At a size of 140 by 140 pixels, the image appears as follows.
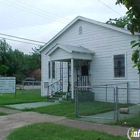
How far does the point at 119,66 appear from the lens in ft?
55.9

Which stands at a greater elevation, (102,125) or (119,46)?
(119,46)

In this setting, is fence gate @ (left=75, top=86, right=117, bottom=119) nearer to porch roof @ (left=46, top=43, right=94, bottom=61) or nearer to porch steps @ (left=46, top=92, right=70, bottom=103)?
porch steps @ (left=46, top=92, right=70, bottom=103)

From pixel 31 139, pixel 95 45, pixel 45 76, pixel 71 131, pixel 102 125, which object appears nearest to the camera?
pixel 31 139

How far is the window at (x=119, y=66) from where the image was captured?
16812mm

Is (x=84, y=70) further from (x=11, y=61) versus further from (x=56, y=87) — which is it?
(x=11, y=61)

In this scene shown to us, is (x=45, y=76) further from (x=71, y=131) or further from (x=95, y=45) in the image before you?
(x=71, y=131)

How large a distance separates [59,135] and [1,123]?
12.1ft

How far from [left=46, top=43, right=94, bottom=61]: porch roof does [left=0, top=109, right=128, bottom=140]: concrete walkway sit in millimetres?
6019

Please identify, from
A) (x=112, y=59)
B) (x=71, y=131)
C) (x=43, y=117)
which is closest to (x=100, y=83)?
(x=112, y=59)

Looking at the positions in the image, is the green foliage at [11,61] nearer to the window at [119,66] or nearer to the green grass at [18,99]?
the green grass at [18,99]

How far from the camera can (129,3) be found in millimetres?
6422

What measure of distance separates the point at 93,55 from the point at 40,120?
892 cm

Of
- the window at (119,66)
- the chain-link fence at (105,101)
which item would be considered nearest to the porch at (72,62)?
the chain-link fence at (105,101)

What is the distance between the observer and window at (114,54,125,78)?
1681cm
